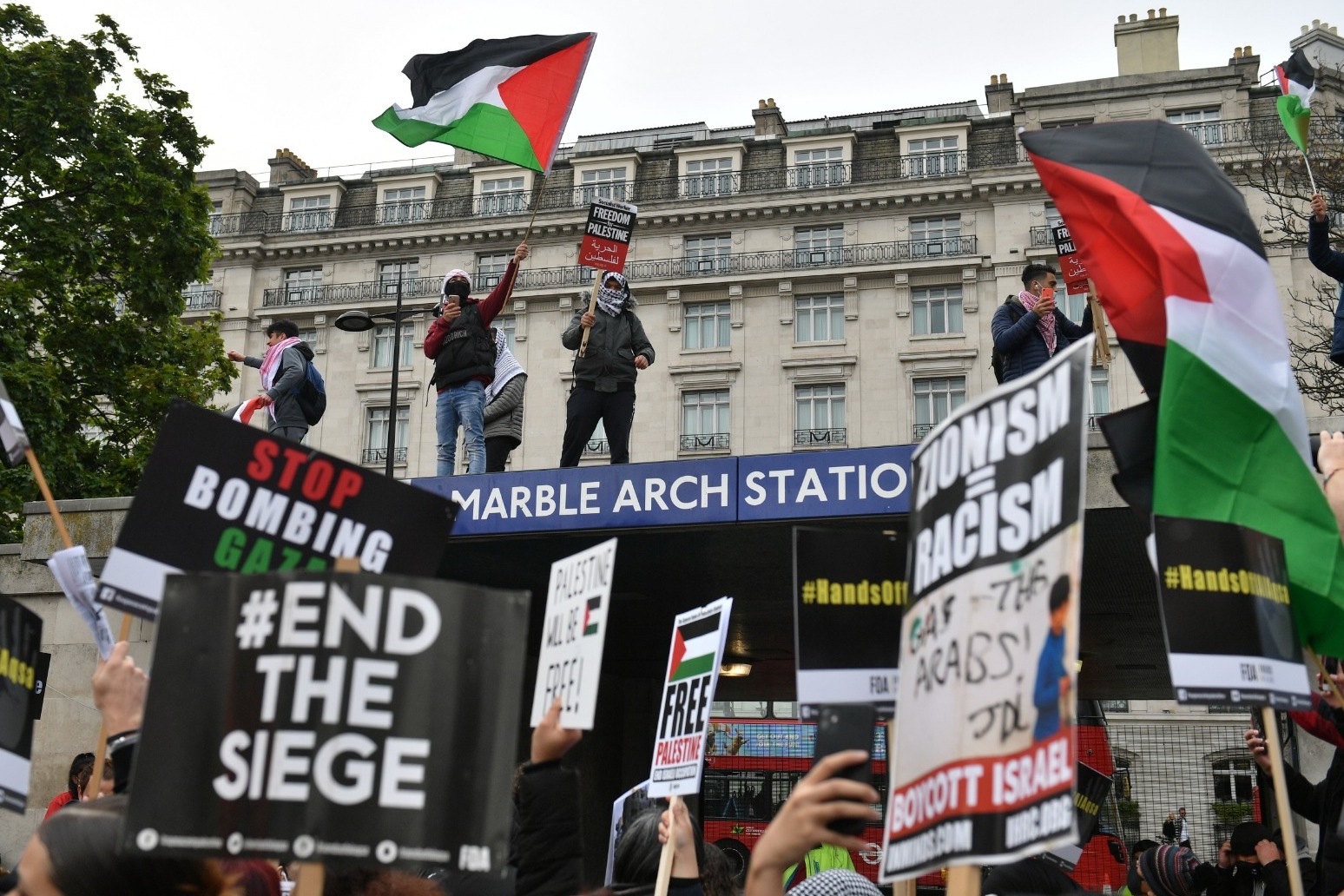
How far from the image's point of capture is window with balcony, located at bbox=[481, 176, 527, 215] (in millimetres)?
55125

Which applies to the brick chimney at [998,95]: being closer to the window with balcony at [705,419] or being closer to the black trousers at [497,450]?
the window with balcony at [705,419]

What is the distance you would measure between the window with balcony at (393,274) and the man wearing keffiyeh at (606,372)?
4317 cm

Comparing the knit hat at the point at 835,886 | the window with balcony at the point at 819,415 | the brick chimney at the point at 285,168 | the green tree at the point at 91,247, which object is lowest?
the knit hat at the point at 835,886

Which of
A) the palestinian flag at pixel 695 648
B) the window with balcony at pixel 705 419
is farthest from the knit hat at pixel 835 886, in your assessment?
the window with balcony at pixel 705 419

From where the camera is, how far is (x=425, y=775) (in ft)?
10.3

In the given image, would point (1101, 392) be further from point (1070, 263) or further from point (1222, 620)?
point (1222, 620)

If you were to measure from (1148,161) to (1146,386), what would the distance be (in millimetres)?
984

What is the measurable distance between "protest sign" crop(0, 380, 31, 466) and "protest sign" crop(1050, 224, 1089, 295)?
9161 mm

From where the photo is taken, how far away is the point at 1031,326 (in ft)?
35.6

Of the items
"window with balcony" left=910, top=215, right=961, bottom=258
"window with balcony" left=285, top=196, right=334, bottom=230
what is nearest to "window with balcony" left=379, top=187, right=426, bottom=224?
"window with balcony" left=285, top=196, right=334, bottom=230

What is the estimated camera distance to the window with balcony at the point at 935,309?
160 ft

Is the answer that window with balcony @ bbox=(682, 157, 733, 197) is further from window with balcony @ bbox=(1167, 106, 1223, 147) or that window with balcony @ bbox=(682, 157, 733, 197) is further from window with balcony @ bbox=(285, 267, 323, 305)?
window with balcony @ bbox=(1167, 106, 1223, 147)

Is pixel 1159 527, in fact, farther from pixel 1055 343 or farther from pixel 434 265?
pixel 434 265

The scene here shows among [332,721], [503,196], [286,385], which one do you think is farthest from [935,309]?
[332,721]
